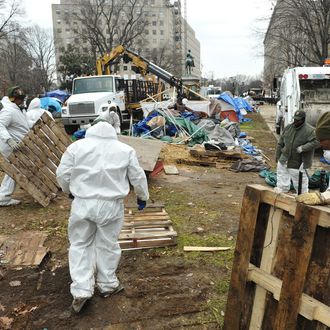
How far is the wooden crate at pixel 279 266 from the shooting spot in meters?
2.14

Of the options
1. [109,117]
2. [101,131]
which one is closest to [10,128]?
[109,117]

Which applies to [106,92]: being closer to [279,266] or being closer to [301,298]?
[279,266]

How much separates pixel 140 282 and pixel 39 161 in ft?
12.5

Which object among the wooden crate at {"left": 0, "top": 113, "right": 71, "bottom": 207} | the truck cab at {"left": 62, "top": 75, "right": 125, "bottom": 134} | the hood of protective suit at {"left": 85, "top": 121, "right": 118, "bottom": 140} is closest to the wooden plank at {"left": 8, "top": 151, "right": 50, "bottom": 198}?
the wooden crate at {"left": 0, "top": 113, "right": 71, "bottom": 207}

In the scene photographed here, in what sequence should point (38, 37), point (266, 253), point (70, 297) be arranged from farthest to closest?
point (38, 37)
point (70, 297)
point (266, 253)

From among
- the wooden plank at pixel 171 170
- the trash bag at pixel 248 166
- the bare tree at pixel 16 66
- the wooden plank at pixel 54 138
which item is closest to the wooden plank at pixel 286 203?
the wooden plank at pixel 54 138

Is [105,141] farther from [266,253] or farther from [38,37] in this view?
[38,37]

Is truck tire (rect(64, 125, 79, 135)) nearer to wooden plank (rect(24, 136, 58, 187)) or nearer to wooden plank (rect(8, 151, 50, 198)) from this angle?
wooden plank (rect(24, 136, 58, 187))

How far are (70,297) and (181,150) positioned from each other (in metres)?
8.13

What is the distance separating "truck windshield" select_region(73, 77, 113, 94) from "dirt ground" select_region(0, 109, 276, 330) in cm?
1018

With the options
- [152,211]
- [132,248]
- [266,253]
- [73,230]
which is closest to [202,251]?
[132,248]

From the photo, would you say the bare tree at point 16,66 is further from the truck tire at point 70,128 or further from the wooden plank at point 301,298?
the wooden plank at point 301,298

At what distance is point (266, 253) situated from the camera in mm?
2504

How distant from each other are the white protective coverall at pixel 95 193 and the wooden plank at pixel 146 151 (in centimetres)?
426
